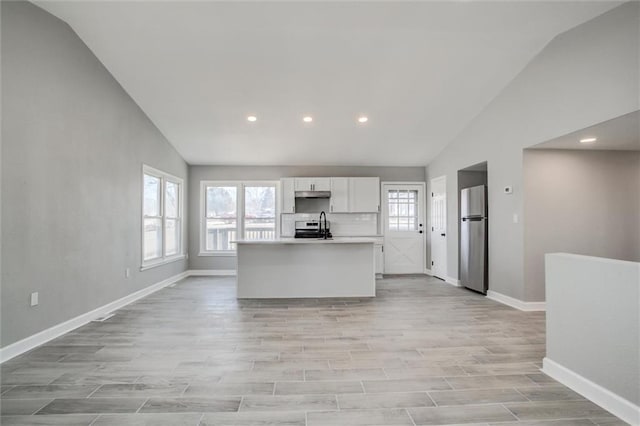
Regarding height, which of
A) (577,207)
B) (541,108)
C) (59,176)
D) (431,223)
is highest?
(541,108)

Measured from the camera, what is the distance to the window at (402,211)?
7.05 metres

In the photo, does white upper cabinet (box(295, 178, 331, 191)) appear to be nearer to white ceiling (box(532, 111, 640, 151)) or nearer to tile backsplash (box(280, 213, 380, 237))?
tile backsplash (box(280, 213, 380, 237))

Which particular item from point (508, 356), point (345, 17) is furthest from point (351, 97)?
point (508, 356)

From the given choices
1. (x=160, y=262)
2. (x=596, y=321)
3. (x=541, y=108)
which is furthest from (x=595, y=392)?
(x=160, y=262)

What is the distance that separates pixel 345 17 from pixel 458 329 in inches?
137

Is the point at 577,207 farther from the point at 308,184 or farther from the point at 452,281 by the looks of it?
the point at 308,184

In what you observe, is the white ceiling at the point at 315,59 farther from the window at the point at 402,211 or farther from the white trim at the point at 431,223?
the window at the point at 402,211

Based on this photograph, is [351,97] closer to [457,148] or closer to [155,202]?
[457,148]

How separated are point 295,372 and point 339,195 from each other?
4.66 m

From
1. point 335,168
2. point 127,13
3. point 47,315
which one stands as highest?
point 127,13

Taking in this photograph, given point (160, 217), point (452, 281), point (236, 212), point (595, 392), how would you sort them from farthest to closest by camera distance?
1. point (236, 212)
2. point (452, 281)
3. point (160, 217)
4. point (595, 392)

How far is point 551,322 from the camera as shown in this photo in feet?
8.06

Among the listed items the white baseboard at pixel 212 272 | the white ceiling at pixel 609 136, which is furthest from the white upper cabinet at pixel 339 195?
the white ceiling at pixel 609 136

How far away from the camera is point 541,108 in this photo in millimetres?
3809
